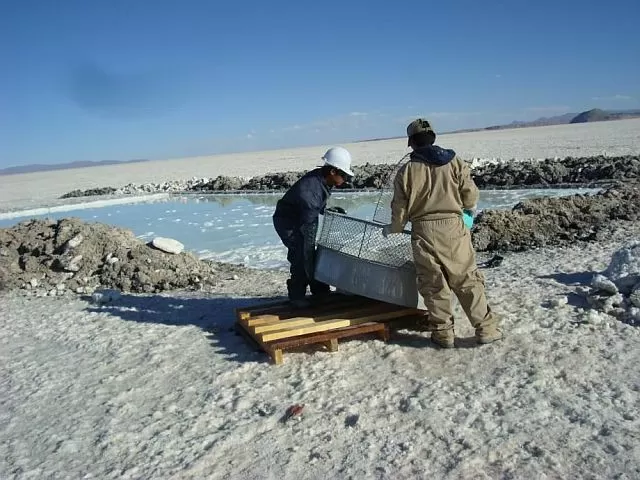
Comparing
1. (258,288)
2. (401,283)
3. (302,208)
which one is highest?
(302,208)

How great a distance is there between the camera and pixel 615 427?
3076 mm

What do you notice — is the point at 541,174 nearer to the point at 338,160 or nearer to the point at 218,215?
the point at 218,215

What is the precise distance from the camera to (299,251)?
16.0 feet

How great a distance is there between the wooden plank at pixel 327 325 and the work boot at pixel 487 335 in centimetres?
57

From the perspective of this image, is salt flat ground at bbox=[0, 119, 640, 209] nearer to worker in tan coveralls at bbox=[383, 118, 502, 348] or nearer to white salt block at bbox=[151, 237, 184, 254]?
white salt block at bbox=[151, 237, 184, 254]

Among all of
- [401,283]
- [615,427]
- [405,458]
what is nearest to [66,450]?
[405,458]

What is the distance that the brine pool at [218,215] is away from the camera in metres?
10.4

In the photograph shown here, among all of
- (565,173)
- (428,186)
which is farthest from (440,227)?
(565,173)

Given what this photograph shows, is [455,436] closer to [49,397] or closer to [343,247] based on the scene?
[343,247]

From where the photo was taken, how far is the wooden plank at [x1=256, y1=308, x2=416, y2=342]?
433cm

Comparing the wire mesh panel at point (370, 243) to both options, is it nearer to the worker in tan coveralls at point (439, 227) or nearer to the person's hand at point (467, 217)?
the worker in tan coveralls at point (439, 227)

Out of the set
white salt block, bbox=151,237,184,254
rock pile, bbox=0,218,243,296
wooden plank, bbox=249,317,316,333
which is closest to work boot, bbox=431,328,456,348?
wooden plank, bbox=249,317,316,333

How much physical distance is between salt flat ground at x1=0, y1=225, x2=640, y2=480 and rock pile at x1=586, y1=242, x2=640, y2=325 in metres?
0.20

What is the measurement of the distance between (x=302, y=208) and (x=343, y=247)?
464 mm
